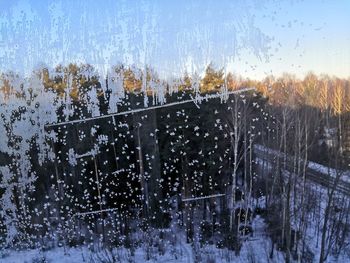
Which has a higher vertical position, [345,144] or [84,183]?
[345,144]

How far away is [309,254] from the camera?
10.3m

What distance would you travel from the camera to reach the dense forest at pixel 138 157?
1198cm

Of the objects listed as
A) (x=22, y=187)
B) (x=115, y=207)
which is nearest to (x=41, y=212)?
(x=22, y=187)

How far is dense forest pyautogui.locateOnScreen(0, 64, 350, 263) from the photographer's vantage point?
12.0 meters

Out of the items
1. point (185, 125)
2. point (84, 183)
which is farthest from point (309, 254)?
point (84, 183)

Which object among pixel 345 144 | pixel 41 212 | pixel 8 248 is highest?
pixel 345 144

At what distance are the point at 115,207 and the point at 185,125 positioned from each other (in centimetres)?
325

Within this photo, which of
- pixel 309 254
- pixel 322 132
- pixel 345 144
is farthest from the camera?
pixel 322 132

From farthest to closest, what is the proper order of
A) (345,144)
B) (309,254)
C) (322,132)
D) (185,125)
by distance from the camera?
(185,125), (322,132), (309,254), (345,144)

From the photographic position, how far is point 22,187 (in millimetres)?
12891

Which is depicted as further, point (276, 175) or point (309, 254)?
point (276, 175)

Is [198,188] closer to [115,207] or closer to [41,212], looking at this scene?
[115,207]

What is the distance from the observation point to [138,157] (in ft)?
41.5

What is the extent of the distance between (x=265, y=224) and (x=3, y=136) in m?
8.43
